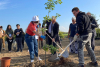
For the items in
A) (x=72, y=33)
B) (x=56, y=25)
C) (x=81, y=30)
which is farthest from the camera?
(x=72, y=33)

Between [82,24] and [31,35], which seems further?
[31,35]

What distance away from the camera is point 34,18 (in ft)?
10.1

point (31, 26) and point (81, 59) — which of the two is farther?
point (31, 26)

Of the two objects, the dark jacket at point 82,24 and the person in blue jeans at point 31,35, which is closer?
the dark jacket at point 82,24

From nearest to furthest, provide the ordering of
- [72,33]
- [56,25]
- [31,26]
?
[31,26] < [56,25] < [72,33]

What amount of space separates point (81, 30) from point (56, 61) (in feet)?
4.65

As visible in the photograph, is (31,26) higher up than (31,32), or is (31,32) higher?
(31,26)

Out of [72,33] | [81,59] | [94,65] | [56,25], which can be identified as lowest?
[94,65]

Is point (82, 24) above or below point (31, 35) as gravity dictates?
above

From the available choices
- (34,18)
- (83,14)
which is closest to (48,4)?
(34,18)

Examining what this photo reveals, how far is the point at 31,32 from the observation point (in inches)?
126

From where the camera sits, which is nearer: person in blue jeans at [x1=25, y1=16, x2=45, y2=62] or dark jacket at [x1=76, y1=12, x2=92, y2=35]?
dark jacket at [x1=76, y1=12, x2=92, y2=35]

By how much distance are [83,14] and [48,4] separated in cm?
124

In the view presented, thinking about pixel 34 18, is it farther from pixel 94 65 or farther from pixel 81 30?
pixel 94 65
